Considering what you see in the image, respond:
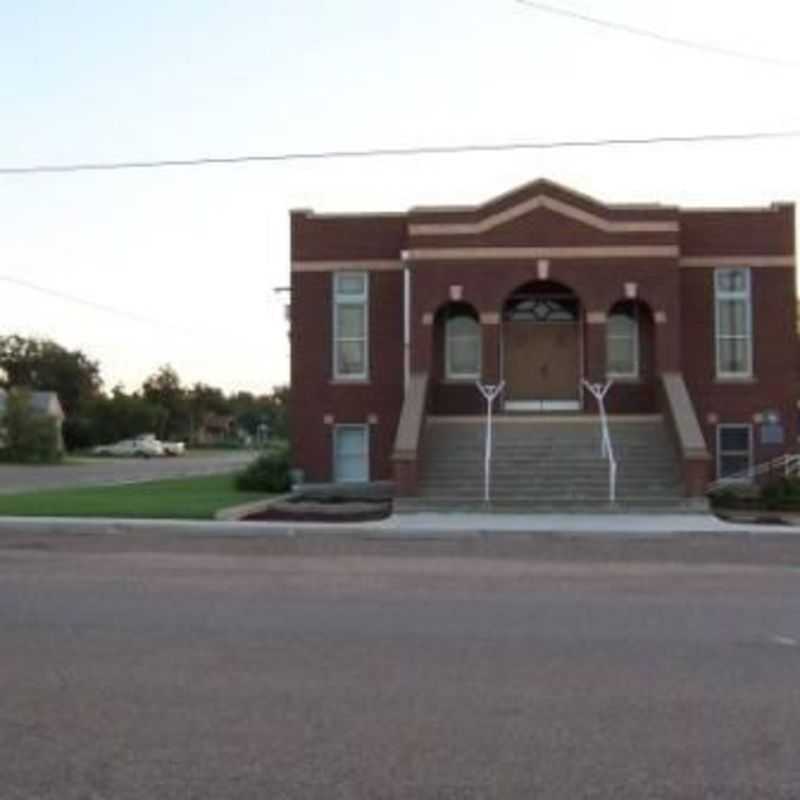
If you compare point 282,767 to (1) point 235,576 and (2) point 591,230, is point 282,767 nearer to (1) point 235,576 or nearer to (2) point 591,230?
(1) point 235,576

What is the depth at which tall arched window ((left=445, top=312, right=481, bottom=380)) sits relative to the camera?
33031mm

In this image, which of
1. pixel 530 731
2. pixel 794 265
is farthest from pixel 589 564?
pixel 794 265

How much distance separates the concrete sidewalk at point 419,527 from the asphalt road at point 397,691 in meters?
7.64

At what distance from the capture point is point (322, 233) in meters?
33.4

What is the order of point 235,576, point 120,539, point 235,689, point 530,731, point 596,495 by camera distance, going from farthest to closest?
point 596,495
point 120,539
point 235,576
point 235,689
point 530,731

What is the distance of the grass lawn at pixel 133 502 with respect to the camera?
25.4 m

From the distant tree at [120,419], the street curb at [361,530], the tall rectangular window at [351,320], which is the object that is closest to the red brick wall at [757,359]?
the tall rectangular window at [351,320]

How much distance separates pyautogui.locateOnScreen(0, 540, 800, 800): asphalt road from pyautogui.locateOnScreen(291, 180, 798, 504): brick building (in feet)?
56.6

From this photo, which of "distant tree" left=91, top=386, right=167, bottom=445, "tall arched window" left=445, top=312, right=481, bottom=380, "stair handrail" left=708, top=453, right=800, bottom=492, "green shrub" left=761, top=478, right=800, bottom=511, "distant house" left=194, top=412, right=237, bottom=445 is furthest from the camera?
"distant house" left=194, top=412, right=237, bottom=445

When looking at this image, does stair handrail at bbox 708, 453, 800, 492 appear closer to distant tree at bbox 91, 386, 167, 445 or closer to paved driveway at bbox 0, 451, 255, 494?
paved driveway at bbox 0, 451, 255, 494

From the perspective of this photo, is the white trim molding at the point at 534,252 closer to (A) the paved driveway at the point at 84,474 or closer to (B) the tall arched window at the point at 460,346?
(B) the tall arched window at the point at 460,346

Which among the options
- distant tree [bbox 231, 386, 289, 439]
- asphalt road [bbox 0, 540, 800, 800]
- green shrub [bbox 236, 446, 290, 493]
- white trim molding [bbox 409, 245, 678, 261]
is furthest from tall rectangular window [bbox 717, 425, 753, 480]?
distant tree [bbox 231, 386, 289, 439]

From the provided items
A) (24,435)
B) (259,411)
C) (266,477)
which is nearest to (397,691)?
(266,477)

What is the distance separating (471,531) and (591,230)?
37.5 feet
